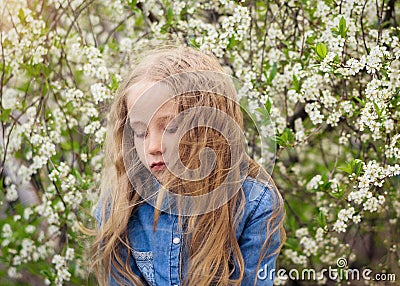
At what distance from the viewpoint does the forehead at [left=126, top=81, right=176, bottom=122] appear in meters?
1.29

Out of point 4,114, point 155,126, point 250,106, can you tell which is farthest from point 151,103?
point 4,114

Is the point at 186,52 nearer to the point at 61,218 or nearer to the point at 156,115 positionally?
the point at 156,115

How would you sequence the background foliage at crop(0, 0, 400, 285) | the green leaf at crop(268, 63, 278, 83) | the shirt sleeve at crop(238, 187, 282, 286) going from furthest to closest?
the green leaf at crop(268, 63, 278, 83) → the background foliage at crop(0, 0, 400, 285) → the shirt sleeve at crop(238, 187, 282, 286)

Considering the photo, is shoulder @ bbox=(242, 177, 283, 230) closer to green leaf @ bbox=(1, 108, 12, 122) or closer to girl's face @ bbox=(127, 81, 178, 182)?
girl's face @ bbox=(127, 81, 178, 182)

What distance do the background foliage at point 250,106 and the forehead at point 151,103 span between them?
0.48 meters

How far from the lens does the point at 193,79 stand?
1.36 metres

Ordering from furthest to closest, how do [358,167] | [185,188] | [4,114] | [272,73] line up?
[4,114], [272,73], [358,167], [185,188]

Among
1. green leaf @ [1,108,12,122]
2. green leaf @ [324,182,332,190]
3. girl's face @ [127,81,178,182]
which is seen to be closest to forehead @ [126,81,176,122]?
girl's face @ [127,81,178,182]

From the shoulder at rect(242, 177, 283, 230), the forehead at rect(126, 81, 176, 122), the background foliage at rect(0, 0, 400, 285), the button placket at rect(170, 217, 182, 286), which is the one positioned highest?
the background foliage at rect(0, 0, 400, 285)

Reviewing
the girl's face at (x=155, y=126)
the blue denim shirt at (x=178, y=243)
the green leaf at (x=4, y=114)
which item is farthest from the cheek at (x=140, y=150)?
the green leaf at (x=4, y=114)

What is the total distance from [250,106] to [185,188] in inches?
18.0

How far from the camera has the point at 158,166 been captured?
1.33 metres

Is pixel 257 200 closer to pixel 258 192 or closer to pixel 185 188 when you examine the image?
pixel 258 192

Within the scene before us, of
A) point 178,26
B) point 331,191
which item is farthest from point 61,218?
point 331,191
